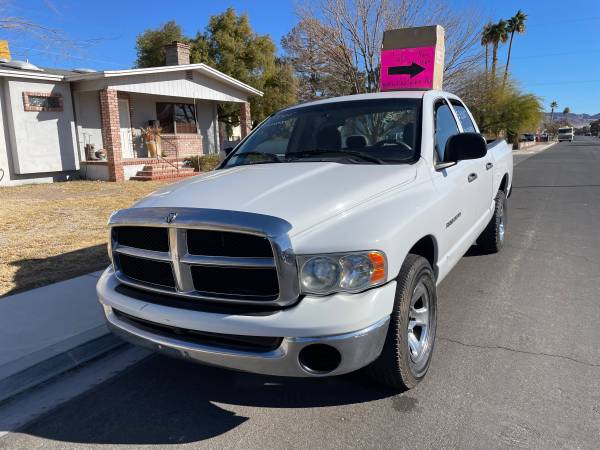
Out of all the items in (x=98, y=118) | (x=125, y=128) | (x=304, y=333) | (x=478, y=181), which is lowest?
(x=304, y=333)

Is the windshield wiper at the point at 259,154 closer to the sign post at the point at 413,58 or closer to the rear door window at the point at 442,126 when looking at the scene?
the rear door window at the point at 442,126

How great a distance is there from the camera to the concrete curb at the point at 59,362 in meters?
3.31

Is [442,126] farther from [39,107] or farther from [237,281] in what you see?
[39,107]

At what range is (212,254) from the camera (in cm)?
261

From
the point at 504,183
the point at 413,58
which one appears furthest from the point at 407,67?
the point at 504,183

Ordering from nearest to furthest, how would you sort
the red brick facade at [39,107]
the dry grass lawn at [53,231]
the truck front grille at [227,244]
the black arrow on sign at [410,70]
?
the truck front grille at [227,244] < the dry grass lawn at [53,231] < the black arrow on sign at [410,70] < the red brick facade at [39,107]

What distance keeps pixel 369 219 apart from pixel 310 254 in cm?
44

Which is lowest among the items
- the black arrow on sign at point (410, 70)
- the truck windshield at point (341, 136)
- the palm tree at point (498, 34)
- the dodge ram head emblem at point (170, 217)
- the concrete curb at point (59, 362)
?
the concrete curb at point (59, 362)

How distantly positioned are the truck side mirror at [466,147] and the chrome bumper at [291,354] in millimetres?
1750

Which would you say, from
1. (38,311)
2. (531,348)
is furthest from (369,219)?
(38,311)

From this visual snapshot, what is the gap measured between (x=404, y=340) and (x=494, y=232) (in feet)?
12.3

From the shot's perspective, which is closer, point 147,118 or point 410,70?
point 410,70

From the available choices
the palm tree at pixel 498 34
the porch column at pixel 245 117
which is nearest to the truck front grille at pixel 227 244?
the porch column at pixel 245 117

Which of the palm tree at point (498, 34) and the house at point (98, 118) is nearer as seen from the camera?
the house at point (98, 118)
